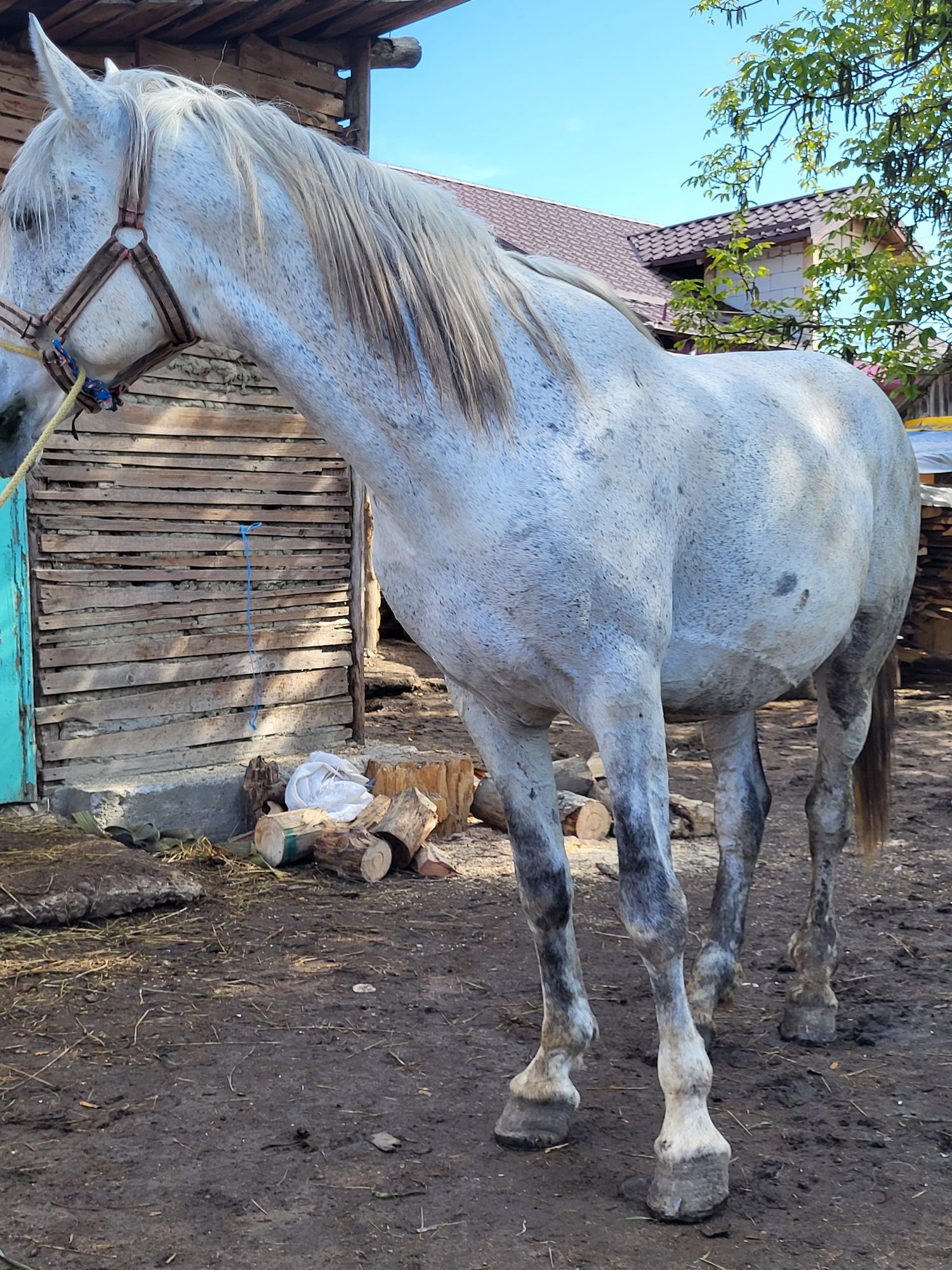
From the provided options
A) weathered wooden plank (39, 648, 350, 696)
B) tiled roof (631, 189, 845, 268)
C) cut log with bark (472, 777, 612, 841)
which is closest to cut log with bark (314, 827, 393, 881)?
cut log with bark (472, 777, 612, 841)

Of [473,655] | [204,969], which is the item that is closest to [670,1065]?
[473,655]

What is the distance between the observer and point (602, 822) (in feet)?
19.7

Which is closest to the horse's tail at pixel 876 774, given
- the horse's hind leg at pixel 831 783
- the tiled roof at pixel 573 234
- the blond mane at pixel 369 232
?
the horse's hind leg at pixel 831 783

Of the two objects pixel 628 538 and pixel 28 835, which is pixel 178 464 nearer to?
pixel 28 835

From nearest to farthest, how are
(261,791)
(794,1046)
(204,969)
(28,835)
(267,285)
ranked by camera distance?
(267,285), (794,1046), (204,969), (28,835), (261,791)

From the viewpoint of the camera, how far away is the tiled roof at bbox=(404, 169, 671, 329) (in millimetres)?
17844

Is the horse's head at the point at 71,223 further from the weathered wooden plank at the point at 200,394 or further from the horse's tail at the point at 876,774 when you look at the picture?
the weathered wooden plank at the point at 200,394

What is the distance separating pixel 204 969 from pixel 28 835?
1.49 m

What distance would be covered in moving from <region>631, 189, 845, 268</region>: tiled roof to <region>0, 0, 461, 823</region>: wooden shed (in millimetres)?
11685

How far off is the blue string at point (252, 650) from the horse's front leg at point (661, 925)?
13.2 feet

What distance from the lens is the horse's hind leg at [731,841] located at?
3.36 m

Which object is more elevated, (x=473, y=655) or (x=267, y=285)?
(x=267, y=285)

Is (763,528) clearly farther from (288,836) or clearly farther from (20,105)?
(20,105)

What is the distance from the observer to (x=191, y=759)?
592 cm
